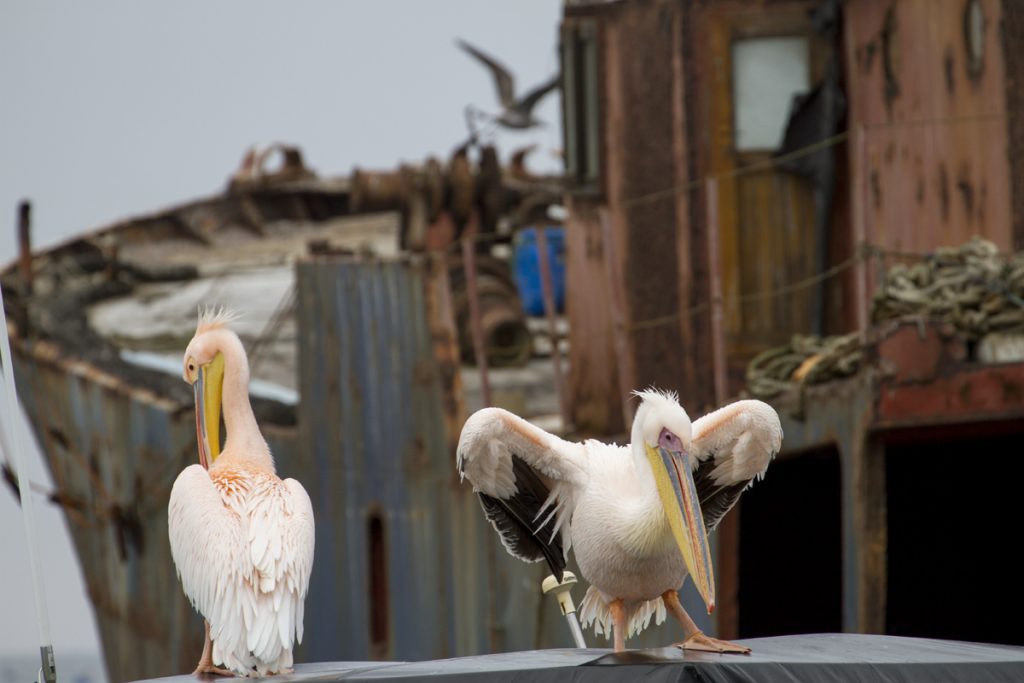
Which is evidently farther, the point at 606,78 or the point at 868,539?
the point at 606,78

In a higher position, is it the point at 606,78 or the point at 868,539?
the point at 606,78

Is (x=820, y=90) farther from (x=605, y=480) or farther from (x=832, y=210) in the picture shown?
(x=605, y=480)

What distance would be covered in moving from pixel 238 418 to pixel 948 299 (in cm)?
503

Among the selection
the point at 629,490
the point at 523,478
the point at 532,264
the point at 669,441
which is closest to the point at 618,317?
the point at 523,478

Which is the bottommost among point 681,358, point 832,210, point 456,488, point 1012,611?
point 1012,611

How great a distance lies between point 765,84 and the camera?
16.1 m

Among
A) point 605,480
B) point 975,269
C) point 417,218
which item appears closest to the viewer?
point 605,480

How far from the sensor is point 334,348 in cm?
1672

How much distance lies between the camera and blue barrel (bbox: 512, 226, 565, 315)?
2102 cm

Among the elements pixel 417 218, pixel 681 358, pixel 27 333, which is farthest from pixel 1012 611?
pixel 27 333

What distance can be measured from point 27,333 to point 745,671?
1729cm

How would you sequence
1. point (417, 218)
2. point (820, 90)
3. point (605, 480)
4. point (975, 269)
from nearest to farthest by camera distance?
1. point (605, 480)
2. point (975, 269)
3. point (820, 90)
4. point (417, 218)

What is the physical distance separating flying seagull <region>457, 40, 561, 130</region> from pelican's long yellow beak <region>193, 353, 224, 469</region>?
12.6 meters

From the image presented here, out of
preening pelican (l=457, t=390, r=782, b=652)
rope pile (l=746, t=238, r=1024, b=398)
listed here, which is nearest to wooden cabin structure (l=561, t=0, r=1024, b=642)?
rope pile (l=746, t=238, r=1024, b=398)
